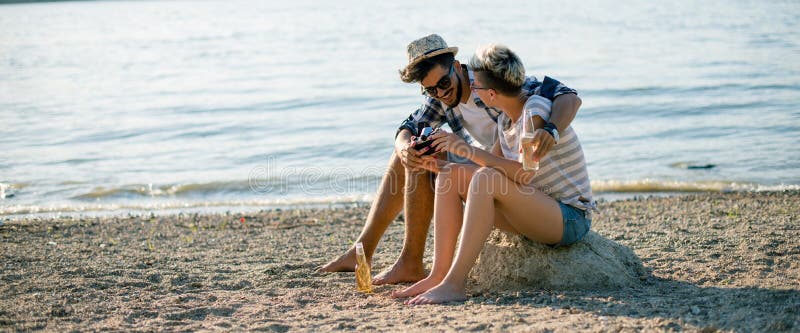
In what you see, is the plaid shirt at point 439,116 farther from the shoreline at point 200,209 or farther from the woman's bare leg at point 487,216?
the shoreline at point 200,209

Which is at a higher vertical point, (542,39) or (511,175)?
(542,39)

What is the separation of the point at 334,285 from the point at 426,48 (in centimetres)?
144

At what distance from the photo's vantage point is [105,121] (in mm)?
15453

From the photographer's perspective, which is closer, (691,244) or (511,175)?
(511,175)

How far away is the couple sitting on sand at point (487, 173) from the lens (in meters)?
3.99

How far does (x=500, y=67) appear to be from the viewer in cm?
397

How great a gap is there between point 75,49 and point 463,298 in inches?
1189

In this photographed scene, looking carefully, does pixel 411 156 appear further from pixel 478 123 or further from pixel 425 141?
pixel 478 123

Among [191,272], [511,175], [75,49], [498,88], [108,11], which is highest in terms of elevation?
[108,11]

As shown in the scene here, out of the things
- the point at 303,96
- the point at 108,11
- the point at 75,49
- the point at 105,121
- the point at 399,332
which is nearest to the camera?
the point at 399,332

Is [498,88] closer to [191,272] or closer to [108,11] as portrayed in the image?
[191,272]

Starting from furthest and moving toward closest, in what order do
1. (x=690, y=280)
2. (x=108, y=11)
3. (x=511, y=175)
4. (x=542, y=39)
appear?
(x=108, y=11) → (x=542, y=39) → (x=690, y=280) → (x=511, y=175)

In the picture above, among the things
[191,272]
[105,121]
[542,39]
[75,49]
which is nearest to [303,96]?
[105,121]

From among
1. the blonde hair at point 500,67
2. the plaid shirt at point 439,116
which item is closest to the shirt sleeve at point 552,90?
the blonde hair at point 500,67
